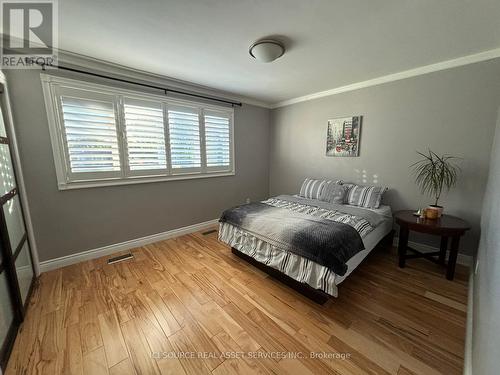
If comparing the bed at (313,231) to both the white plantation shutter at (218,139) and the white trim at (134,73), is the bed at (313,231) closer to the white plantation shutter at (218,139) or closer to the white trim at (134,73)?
the white plantation shutter at (218,139)

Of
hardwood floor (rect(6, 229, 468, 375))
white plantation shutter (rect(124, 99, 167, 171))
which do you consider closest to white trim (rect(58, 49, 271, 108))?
white plantation shutter (rect(124, 99, 167, 171))

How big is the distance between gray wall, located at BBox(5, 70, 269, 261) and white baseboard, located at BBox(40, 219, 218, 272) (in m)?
0.06

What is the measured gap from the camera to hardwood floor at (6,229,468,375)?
4.20 feet

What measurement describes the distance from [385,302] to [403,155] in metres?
1.94

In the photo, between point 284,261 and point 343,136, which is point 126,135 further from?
point 343,136

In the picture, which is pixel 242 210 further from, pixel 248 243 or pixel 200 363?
pixel 200 363

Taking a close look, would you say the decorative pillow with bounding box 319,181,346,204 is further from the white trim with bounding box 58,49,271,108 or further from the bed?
the white trim with bounding box 58,49,271,108

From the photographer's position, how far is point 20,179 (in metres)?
1.99

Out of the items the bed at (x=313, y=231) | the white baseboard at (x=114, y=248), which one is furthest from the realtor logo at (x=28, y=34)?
the bed at (x=313, y=231)

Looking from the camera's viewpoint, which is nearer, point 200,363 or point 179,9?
point 200,363

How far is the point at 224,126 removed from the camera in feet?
11.9

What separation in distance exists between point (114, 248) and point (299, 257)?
246 cm

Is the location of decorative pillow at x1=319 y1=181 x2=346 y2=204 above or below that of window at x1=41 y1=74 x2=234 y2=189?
below

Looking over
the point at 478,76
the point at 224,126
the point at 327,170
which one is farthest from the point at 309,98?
the point at 478,76
